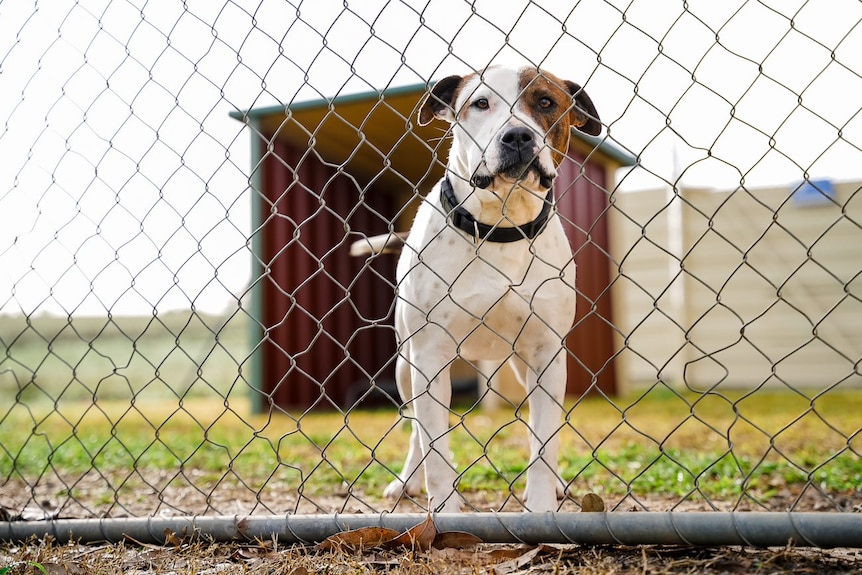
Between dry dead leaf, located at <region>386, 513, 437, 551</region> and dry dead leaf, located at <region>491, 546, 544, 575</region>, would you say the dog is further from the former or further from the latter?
dry dead leaf, located at <region>491, 546, 544, 575</region>

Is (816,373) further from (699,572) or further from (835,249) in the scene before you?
(699,572)

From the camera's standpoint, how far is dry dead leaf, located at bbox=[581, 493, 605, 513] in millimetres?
1976

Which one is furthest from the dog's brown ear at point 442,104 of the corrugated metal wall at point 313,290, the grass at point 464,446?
the corrugated metal wall at point 313,290

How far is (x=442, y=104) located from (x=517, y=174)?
0.60m

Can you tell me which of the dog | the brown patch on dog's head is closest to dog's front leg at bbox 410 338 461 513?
the dog

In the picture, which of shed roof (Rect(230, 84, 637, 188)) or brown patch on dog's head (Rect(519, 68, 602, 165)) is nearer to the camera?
brown patch on dog's head (Rect(519, 68, 602, 165))

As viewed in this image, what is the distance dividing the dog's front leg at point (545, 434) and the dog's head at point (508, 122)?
26.0 inches

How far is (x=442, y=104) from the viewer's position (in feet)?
9.39

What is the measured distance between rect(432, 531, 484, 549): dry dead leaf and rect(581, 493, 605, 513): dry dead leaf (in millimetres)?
293

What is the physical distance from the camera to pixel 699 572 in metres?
1.77

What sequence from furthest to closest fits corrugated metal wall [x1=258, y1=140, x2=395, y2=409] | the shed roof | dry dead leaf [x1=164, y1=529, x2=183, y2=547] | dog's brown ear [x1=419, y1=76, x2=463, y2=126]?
corrugated metal wall [x1=258, y1=140, x2=395, y2=409], the shed roof, dog's brown ear [x1=419, y1=76, x2=463, y2=126], dry dead leaf [x1=164, y1=529, x2=183, y2=547]

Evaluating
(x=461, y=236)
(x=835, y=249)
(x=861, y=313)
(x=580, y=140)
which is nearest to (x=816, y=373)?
(x=861, y=313)

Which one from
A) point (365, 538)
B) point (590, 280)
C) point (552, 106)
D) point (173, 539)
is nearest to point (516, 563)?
point (365, 538)

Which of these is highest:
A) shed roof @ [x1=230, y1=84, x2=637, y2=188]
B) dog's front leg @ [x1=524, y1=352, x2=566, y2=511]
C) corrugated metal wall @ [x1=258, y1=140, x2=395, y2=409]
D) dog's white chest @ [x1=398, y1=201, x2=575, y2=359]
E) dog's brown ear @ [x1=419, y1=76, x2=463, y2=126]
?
shed roof @ [x1=230, y1=84, x2=637, y2=188]
